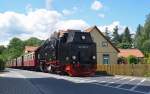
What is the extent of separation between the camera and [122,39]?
Answer: 191125mm

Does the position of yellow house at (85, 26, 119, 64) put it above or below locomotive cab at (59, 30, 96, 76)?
above

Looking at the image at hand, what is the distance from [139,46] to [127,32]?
227 ft

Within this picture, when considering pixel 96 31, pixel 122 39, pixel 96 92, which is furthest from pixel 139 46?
pixel 96 92

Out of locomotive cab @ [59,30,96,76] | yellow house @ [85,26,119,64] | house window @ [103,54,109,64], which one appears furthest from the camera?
yellow house @ [85,26,119,64]

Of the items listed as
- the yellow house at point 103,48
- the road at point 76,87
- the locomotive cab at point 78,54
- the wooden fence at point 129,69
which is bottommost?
the road at point 76,87

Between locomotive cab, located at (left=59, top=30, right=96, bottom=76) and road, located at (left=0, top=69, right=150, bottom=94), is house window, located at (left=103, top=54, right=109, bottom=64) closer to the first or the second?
locomotive cab, located at (left=59, top=30, right=96, bottom=76)

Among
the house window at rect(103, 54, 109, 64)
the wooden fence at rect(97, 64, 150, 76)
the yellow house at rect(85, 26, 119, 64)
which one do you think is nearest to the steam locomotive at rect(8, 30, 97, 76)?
the wooden fence at rect(97, 64, 150, 76)

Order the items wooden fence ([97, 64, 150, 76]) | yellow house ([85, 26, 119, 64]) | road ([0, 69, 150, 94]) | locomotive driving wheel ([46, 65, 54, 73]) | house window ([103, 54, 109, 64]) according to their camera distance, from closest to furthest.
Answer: road ([0, 69, 150, 94]) → wooden fence ([97, 64, 150, 76]) → locomotive driving wheel ([46, 65, 54, 73]) → house window ([103, 54, 109, 64]) → yellow house ([85, 26, 119, 64])

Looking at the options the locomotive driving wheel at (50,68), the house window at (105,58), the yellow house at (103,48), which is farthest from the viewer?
the yellow house at (103,48)

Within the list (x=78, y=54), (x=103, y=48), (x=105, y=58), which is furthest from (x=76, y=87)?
(x=103, y=48)

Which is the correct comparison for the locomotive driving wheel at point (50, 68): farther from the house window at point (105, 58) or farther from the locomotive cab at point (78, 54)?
the house window at point (105, 58)

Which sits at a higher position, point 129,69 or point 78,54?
point 78,54

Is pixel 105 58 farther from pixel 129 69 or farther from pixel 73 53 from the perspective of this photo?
pixel 73 53

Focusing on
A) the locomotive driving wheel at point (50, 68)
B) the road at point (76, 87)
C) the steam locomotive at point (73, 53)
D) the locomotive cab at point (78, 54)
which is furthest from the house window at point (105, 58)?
the road at point (76, 87)
